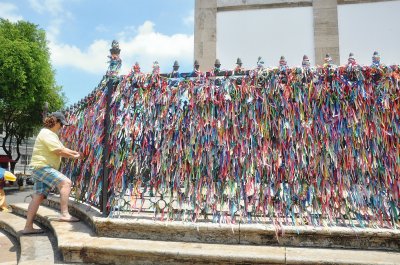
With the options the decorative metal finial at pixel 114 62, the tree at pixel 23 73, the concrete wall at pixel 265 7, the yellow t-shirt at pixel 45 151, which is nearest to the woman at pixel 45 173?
the yellow t-shirt at pixel 45 151

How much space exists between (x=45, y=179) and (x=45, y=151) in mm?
354

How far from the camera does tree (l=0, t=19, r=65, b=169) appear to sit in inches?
688

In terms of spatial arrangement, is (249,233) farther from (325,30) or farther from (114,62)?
(325,30)

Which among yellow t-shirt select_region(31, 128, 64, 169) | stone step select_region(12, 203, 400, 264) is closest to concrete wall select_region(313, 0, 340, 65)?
stone step select_region(12, 203, 400, 264)

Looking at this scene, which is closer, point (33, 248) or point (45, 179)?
point (33, 248)

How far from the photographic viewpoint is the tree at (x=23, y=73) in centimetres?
1747

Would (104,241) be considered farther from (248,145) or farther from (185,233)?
(248,145)

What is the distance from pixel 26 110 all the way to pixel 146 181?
66.5 feet

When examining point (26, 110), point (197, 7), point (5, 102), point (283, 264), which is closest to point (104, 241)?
point (283, 264)

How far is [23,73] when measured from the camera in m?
17.7

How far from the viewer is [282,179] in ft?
11.6

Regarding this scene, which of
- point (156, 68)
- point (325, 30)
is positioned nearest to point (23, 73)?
point (325, 30)

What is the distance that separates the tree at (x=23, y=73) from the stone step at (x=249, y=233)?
673 inches

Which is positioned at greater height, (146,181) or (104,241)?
(146,181)
